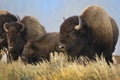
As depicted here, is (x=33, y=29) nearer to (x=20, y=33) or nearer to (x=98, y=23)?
(x=20, y=33)

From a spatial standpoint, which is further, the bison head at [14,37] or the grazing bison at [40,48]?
the bison head at [14,37]

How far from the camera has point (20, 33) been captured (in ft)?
54.2

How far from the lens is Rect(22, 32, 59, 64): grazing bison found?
14.8 m

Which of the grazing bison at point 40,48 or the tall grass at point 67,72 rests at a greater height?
the tall grass at point 67,72

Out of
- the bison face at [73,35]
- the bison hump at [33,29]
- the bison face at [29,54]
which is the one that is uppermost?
the bison face at [73,35]

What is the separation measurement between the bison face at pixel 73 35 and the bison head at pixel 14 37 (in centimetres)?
419

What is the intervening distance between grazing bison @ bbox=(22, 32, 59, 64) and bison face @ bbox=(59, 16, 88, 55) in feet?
6.58

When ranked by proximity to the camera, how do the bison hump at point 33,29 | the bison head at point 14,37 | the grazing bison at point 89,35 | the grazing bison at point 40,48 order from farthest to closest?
1. the bison hump at point 33,29
2. the bison head at point 14,37
3. the grazing bison at point 40,48
4. the grazing bison at point 89,35

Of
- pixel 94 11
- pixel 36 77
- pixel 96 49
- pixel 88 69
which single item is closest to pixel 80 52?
pixel 96 49

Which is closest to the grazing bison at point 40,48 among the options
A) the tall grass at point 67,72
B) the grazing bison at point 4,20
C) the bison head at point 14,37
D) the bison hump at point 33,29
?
the bison head at point 14,37

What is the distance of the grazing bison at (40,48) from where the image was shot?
48.6ft

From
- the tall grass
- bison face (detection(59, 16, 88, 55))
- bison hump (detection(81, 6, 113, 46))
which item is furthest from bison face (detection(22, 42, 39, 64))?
the tall grass

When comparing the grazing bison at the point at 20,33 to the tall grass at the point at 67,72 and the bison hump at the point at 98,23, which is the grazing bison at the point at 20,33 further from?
the tall grass at the point at 67,72

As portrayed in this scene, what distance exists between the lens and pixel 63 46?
40.4 ft
